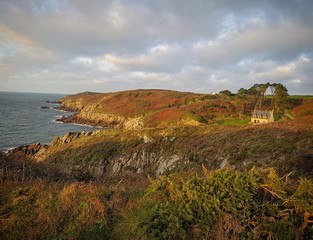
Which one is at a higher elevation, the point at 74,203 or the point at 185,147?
the point at 74,203

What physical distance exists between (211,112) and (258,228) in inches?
1535

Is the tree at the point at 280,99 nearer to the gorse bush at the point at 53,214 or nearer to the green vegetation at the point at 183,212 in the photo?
the green vegetation at the point at 183,212

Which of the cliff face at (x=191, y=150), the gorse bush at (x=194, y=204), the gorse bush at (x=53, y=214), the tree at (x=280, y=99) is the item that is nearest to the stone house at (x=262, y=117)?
the cliff face at (x=191, y=150)

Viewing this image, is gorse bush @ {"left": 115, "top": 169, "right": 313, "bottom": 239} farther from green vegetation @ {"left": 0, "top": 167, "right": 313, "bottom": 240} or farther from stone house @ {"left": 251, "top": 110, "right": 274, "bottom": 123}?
stone house @ {"left": 251, "top": 110, "right": 274, "bottom": 123}

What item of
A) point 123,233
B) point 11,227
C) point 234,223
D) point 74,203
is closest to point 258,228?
point 234,223

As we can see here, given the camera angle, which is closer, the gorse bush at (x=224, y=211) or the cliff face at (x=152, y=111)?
the gorse bush at (x=224, y=211)

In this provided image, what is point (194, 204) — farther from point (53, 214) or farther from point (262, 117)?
point (262, 117)

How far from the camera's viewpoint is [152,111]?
5838 centimetres

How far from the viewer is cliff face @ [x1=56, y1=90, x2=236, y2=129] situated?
3997cm

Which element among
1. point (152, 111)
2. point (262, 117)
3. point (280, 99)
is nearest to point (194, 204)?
point (262, 117)

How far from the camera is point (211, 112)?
41.6 m

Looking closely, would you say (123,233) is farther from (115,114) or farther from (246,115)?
(115,114)

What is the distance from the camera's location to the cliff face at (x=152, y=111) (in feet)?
131

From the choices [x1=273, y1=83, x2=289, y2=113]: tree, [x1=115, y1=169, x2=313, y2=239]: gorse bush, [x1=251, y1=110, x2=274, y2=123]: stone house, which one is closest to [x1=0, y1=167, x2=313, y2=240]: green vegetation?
[x1=115, y1=169, x2=313, y2=239]: gorse bush
